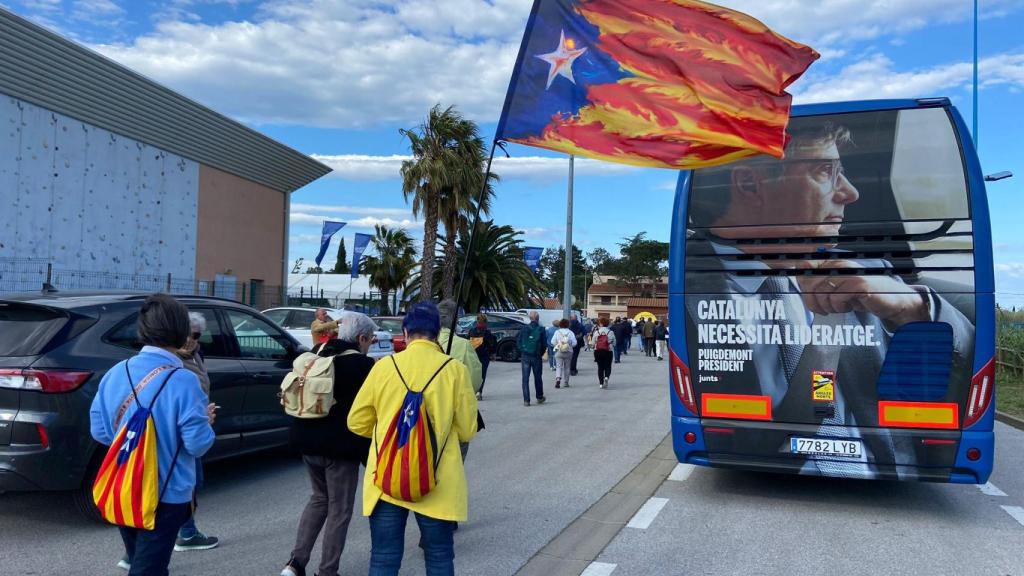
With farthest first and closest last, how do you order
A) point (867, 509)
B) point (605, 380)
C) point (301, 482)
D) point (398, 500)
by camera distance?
1. point (605, 380)
2. point (301, 482)
3. point (867, 509)
4. point (398, 500)

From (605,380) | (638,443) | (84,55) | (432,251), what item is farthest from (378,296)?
Result: (638,443)

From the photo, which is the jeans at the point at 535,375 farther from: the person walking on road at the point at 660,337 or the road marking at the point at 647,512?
the person walking on road at the point at 660,337

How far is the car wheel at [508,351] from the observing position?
27953 mm

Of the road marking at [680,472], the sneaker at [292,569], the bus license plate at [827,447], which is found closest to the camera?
the sneaker at [292,569]

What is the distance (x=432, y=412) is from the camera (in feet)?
11.8

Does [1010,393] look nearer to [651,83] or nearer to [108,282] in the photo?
[651,83]

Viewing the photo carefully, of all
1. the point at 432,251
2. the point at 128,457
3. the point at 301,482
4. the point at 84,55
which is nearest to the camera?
the point at 128,457

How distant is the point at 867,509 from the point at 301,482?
5.17 m

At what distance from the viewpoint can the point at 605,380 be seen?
18.8 meters

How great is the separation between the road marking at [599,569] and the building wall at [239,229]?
2658 cm

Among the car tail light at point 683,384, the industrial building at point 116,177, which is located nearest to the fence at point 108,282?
the industrial building at point 116,177

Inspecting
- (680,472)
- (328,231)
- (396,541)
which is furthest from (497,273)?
(396,541)

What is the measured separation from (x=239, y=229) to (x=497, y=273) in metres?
15.4

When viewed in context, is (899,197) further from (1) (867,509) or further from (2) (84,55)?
(2) (84,55)
